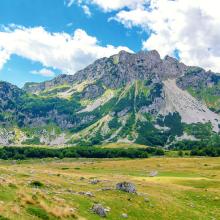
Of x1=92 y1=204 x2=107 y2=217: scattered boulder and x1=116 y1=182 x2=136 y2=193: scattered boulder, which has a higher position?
x1=116 y1=182 x2=136 y2=193: scattered boulder

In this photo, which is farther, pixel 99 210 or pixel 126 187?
pixel 126 187

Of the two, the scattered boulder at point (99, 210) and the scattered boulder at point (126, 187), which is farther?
the scattered boulder at point (126, 187)

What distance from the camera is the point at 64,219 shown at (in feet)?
107

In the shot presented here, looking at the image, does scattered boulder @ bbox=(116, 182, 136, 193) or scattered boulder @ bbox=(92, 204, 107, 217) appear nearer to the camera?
scattered boulder @ bbox=(92, 204, 107, 217)

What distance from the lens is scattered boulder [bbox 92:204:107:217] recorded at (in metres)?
40.8

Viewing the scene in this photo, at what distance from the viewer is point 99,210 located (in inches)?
1617

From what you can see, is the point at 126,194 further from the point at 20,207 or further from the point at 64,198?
the point at 20,207

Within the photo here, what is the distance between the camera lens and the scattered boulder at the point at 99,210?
134 ft

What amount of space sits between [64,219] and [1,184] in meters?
8.58

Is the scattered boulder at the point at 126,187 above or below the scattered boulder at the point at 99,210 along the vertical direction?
above

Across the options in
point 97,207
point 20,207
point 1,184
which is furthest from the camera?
point 97,207

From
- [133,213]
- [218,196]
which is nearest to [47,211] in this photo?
[133,213]

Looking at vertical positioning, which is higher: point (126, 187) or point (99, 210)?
point (126, 187)

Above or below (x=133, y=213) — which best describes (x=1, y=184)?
above
